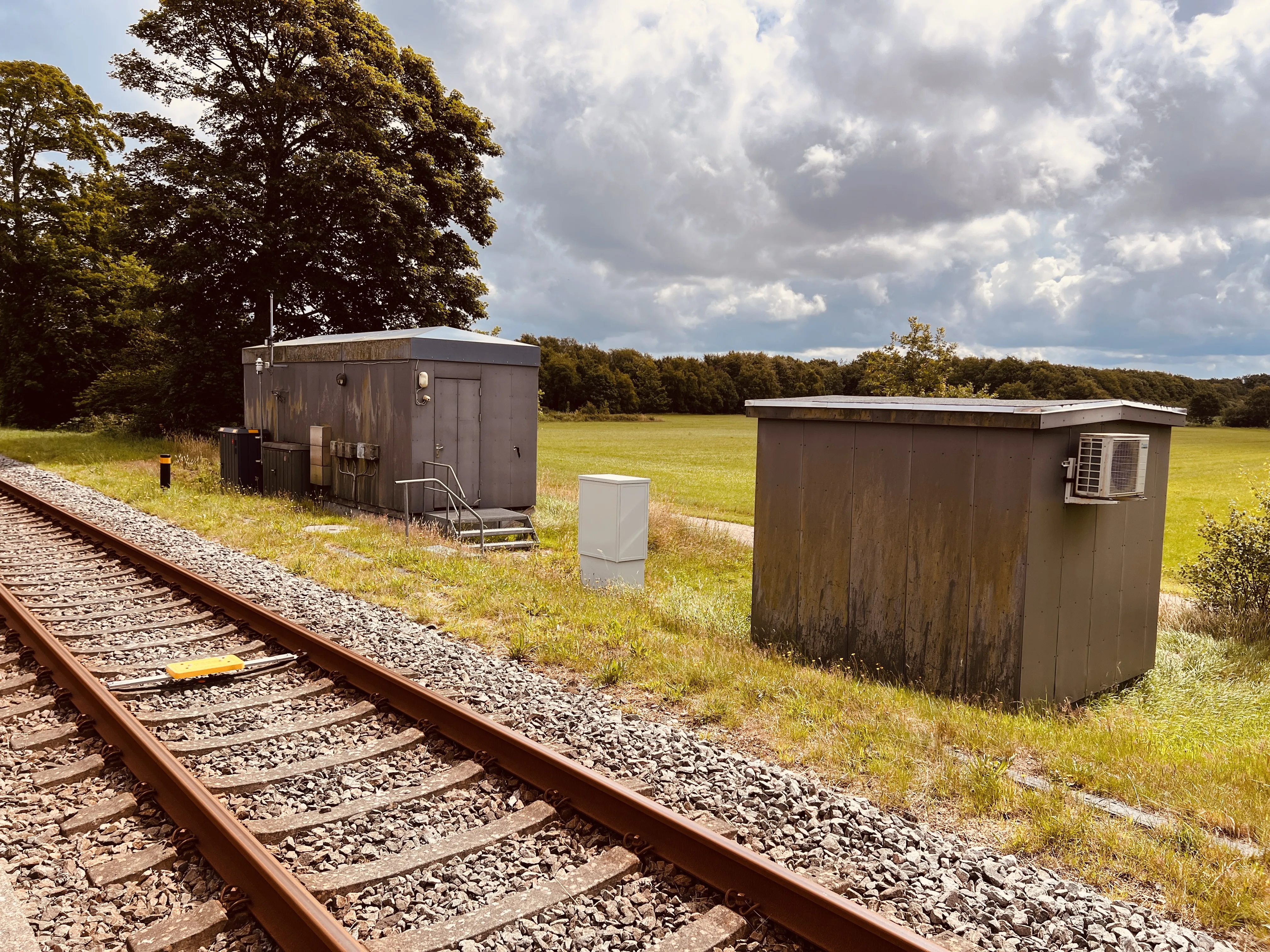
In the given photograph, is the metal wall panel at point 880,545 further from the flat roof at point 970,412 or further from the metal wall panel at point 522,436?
the metal wall panel at point 522,436

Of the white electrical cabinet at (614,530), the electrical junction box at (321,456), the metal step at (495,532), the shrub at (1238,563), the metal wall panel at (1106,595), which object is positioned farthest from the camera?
the electrical junction box at (321,456)

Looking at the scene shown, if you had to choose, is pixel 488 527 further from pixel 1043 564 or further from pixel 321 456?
pixel 1043 564

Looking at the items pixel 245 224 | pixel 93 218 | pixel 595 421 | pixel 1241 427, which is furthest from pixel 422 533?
pixel 1241 427

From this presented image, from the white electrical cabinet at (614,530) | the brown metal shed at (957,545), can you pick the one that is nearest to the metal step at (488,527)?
the white electrical cabinet at (614,530)

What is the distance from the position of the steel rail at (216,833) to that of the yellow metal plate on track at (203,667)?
1.61 ft

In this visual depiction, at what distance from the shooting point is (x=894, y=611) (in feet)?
23.6

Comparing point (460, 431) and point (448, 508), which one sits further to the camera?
point (460, 431)

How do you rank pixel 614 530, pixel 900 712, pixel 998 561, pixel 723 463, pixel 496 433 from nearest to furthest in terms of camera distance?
pixel 900 712 < pixel 998 561 < pixel 614 530 < pixel 496 433 < pixel 723 463

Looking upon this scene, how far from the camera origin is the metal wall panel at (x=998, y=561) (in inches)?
255

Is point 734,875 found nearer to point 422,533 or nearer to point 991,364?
point 422,533

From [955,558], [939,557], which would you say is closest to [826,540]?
[939,557]

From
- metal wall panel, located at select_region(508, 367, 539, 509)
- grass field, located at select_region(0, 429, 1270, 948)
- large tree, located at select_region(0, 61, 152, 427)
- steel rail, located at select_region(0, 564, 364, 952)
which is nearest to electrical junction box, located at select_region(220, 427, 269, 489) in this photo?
grass field, located at select_region(0, 429, 1270, 948)

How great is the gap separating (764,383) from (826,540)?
339ft

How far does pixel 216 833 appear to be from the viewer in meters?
3.96
